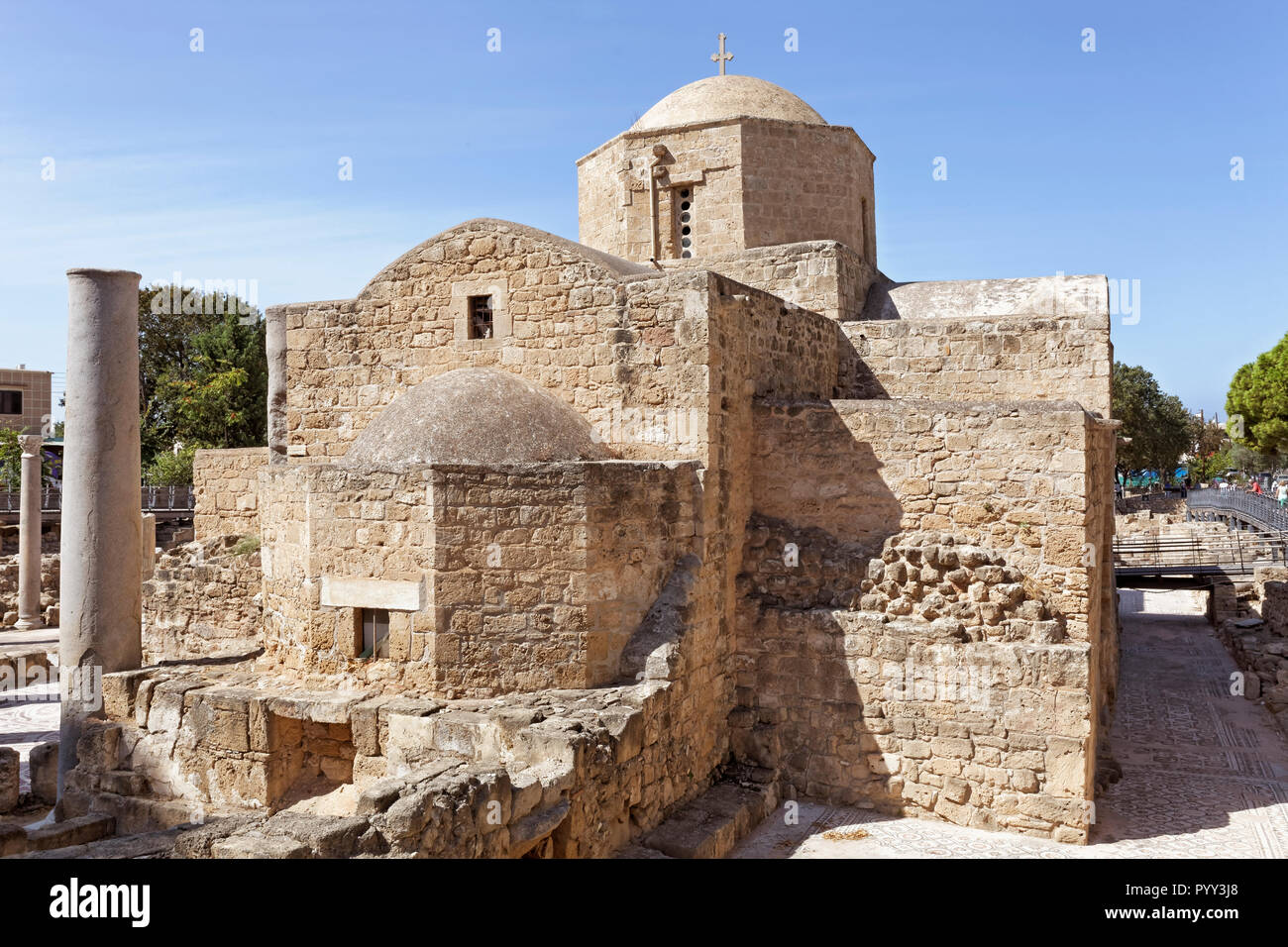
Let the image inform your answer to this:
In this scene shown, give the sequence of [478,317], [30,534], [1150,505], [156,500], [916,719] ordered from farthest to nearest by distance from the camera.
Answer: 1. [1150,505]
2. [156,500]
3. [30,534]
4. [478,317]
5. [916,719]

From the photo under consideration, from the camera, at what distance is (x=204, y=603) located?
1146cm

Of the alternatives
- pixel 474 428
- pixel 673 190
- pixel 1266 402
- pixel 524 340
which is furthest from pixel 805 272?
pixel 1266 402

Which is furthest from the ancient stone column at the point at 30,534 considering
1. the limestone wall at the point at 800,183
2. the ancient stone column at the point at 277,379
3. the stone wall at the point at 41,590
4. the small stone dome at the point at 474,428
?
the limestone wall at the point at 800,183

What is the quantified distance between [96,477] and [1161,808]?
8.86 metres

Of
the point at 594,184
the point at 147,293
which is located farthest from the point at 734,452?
the point at 147,293

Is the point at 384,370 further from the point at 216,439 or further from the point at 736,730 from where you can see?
the point at 216,439

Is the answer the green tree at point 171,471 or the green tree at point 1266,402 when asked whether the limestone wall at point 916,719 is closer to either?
the green tree at point 171,471

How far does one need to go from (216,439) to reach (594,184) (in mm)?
20016

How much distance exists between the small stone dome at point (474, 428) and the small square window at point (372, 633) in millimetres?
1053

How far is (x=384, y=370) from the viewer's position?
885cm

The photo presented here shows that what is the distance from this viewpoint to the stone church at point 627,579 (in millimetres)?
6668

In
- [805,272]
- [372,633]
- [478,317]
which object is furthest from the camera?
[805,272]

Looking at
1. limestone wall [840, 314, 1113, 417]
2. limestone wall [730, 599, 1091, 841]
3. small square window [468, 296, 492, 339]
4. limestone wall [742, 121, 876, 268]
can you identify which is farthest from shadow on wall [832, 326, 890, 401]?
small square window [468, 296, 492, 339]

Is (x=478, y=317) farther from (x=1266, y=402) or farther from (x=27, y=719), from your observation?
(x=1266, y=402)
